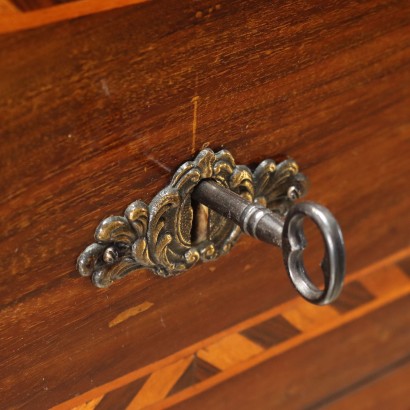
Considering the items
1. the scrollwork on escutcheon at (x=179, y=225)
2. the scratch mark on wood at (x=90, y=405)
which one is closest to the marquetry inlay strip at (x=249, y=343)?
the scratch mark on wood at (x=90, y=405)

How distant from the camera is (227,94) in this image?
51cm

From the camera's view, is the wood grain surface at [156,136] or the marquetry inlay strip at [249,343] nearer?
the wood grain surface at [156,136]

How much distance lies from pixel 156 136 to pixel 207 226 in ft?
0.28

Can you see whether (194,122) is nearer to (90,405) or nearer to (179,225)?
(179,225)

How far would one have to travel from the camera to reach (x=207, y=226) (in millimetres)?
547

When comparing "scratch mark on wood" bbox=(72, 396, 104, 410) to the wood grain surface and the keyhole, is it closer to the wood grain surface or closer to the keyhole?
the wood grain surface

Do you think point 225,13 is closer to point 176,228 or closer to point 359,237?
point 176,228

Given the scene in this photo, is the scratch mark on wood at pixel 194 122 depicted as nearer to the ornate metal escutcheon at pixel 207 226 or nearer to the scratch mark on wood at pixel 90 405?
the ornate metal escutcheon at pixel 207 226

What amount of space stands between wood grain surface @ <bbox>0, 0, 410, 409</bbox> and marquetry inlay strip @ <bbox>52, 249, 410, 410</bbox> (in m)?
0.01

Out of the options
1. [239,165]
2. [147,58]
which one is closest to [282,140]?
[239,165]

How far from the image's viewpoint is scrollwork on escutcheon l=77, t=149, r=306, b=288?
1.64 ft

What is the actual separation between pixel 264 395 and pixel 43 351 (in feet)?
0.91

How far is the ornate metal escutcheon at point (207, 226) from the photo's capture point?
1.53 feet

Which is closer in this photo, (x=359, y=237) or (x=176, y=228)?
(x=176, y=228)
